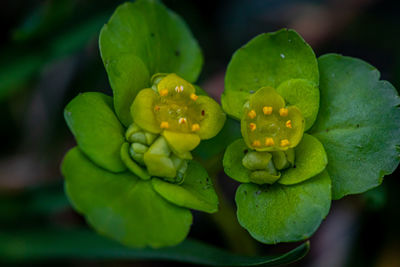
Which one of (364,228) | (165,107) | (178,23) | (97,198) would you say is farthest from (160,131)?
(364,228)

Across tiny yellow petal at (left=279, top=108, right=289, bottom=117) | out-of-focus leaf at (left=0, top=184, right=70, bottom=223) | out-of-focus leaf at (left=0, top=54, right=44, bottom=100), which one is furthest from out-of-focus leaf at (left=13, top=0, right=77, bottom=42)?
tiny yellow petal at (left=279, top=108, right=289, bottom=117)

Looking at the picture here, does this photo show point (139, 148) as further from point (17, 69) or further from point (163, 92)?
point (17, 69)

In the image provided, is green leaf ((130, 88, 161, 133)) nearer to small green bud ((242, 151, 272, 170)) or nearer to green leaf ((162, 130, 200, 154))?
green leaf ((162, 130, 200, 154))

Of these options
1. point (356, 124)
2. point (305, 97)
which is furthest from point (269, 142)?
point (356, 124)

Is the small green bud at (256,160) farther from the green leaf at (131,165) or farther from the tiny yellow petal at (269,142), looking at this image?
the green leaf at (131,165)

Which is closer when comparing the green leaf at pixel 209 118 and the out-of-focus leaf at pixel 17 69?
the green leaf at pixel 209 118

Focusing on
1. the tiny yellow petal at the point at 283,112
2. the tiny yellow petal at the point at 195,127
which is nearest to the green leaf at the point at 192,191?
the tiny yellow petal at the point at 195,127

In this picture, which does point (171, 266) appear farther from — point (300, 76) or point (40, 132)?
point (300, 76)
